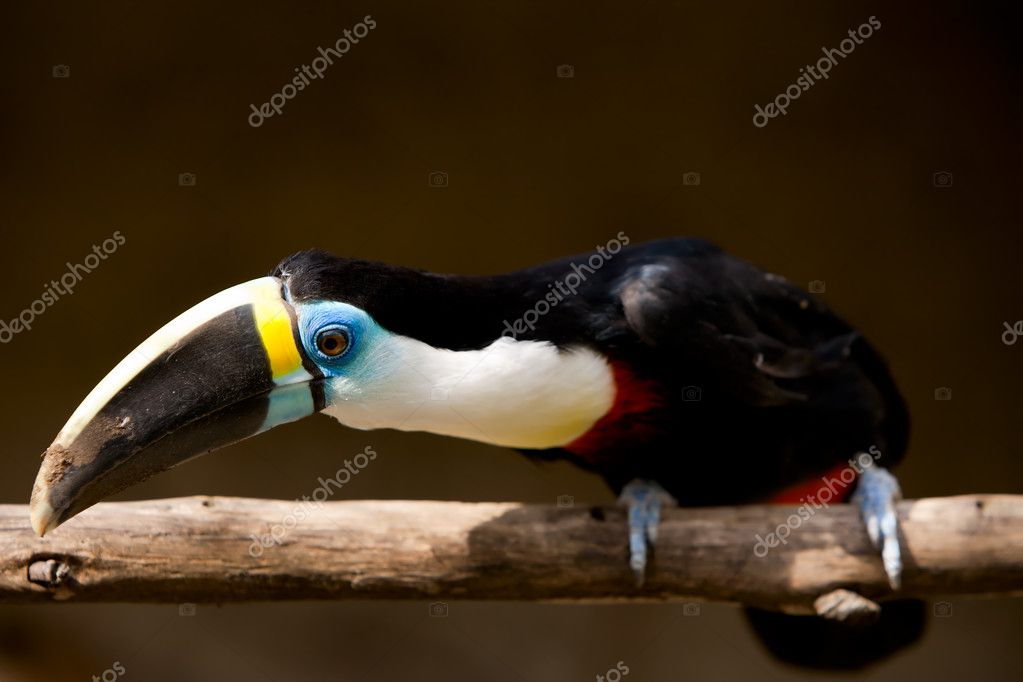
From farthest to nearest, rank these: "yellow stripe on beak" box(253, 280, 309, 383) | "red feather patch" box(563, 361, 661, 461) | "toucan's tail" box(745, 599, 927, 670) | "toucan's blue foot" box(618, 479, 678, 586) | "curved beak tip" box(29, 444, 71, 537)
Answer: "toucan's tail" box(745, 599, 927, 670)
"red feather patch" box(563, 361, 661, 461)
"toucan's blue foot" box(618, 479, 678, 586)
"yellow stripe on beak" box(253, 280, 309, 383)
"curved beak tip" box(29, 444, 71, 537)

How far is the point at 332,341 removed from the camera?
8.38 ft

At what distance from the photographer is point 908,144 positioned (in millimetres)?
4918

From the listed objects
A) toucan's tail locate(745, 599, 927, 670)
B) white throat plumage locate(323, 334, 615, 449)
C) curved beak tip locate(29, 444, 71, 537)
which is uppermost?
white throat plumage locate(323, 334, 615, 449)

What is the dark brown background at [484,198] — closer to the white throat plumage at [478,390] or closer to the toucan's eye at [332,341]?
the white throat plumage at [478,390]

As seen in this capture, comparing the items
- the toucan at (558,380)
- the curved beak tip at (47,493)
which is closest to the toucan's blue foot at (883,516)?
the toucan at (558,380)

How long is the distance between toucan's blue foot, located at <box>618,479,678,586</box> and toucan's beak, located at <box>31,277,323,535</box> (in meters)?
0.92

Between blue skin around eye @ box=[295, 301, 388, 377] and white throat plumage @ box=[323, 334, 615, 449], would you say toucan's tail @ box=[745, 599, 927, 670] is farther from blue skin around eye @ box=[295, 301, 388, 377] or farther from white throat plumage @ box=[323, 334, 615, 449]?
blue skin around eye @ box=[295, 301, 388, 377]

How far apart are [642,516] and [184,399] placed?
1.26 meters

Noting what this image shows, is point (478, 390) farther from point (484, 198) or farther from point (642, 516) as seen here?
point (484, 198)

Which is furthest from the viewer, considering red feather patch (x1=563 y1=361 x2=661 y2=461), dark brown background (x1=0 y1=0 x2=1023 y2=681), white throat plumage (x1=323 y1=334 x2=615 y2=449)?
dark brown background (x1=0 y1=0 x2=1023 y2=681)

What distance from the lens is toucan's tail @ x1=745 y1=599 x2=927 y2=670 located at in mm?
3430

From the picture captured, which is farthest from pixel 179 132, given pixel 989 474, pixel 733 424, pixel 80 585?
pixel 989 474

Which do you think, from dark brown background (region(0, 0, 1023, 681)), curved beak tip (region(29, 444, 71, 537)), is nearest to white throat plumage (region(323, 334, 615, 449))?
curved beak tip (region(29, 444, 71, 537))

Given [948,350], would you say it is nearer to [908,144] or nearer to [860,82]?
[908,144]
